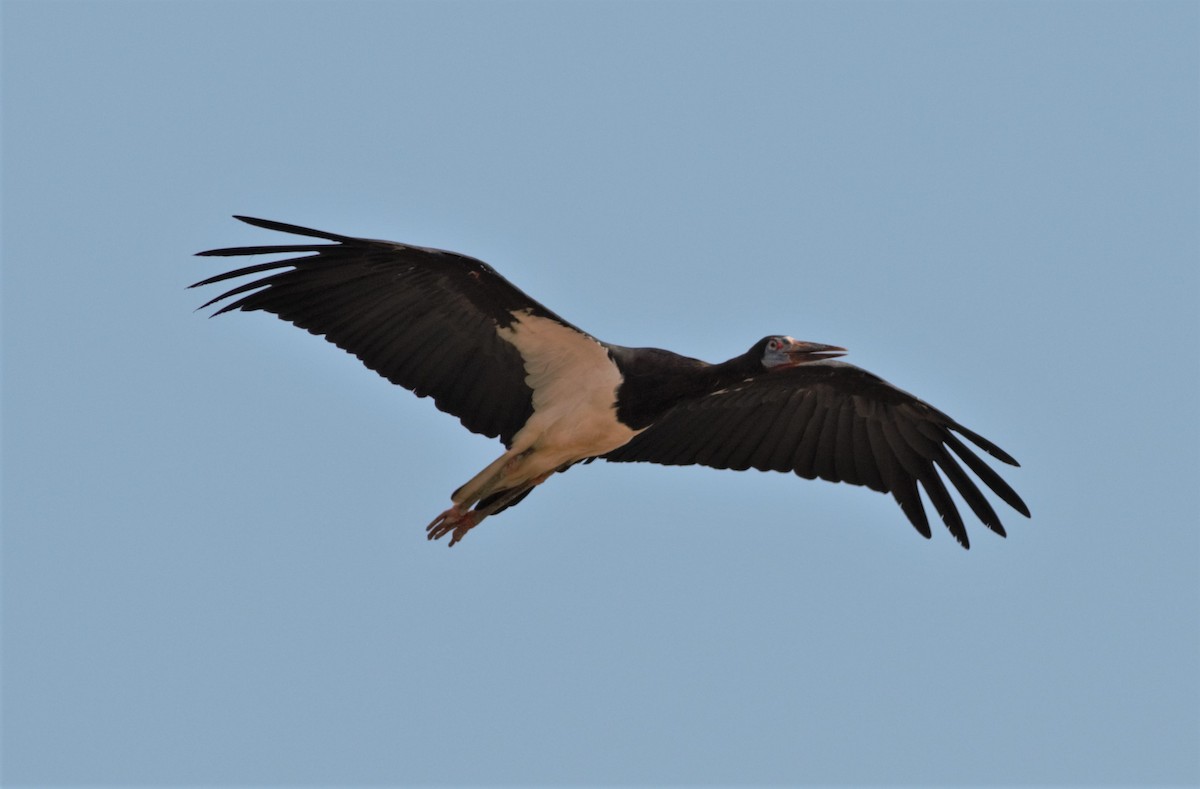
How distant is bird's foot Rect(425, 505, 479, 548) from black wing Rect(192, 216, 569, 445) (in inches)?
29.1

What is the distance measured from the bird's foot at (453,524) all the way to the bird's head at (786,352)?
9.50 feet

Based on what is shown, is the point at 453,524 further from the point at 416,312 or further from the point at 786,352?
the point at 786,352

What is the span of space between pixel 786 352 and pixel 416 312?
10.6 feet

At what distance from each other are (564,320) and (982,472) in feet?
14.5

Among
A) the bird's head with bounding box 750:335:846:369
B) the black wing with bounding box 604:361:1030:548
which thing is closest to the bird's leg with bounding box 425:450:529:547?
the black wing with bounding box 604:361:1030:548

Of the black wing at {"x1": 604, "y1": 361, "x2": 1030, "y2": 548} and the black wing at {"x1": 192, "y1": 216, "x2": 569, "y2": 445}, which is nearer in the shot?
the black wing at {"x1": 192, "y1": 216, "x2": 569, "y2": 445}

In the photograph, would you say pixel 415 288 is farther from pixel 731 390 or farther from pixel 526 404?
pixel 731 390

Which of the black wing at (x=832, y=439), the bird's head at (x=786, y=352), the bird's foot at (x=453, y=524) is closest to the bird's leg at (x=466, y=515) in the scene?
the bird's foot at (x=453, y=524)

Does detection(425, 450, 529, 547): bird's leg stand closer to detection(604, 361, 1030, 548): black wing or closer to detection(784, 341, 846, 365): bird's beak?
detection(604, 361, 1030, 548): black wing

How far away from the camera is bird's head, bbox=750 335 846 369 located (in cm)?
1616

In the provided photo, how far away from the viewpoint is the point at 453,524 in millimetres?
16422

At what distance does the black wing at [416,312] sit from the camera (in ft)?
51.3

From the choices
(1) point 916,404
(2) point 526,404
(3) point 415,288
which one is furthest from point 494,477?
(1) point 916,404

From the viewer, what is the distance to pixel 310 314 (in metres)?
15.9
